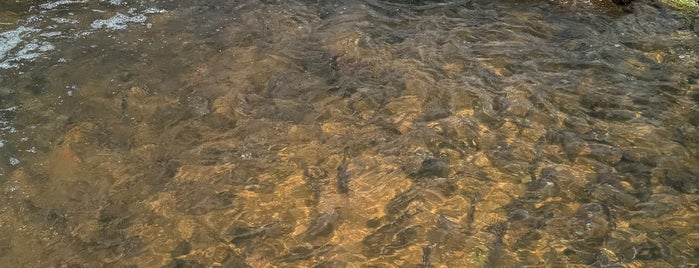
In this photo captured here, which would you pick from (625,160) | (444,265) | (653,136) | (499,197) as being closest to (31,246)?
(444,265)

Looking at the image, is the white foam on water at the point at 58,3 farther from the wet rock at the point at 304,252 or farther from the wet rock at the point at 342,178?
the wet rock at the point at 304,252

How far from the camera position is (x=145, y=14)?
7.45 metres

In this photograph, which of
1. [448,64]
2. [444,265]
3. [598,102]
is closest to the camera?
[444,265]

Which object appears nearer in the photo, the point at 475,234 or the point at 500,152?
the point at 475,234

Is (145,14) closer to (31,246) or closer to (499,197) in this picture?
(31,246)

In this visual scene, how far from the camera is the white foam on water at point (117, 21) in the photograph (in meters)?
7.18

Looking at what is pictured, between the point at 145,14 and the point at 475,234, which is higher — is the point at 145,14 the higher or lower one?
the higher one

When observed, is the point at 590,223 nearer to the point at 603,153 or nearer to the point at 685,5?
the point at 603,153

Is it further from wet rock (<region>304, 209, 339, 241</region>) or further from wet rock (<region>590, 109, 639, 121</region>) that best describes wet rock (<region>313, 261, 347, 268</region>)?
wet rock (<region>590, 109, 639, 121</region>)

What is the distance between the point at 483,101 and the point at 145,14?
14.6 feet

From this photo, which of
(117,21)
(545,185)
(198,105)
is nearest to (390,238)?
(545,185)

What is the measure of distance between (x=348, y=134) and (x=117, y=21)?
3730 millimetres

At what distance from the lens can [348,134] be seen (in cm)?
553

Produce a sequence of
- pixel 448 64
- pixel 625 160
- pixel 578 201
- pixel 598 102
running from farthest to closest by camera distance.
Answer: pixel 448 64
pixel 598 102
pixel 625 160
pixel 578 201
